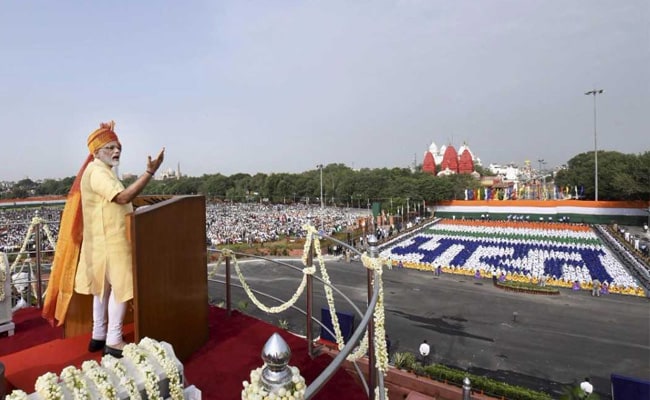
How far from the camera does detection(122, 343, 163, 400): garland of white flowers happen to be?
2379mm

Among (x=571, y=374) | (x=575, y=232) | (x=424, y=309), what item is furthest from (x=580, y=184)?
(x=571, y=374)

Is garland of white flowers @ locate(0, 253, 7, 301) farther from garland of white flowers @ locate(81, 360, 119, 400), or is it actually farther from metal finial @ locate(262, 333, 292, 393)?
metal finial @ locate(262, 333, 292, 393)

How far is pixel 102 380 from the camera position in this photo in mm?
2252

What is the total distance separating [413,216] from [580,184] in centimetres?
2302

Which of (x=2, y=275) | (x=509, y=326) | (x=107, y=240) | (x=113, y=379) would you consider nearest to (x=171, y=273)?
(x=107, y=240)

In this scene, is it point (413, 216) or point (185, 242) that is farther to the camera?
point (413, 216)

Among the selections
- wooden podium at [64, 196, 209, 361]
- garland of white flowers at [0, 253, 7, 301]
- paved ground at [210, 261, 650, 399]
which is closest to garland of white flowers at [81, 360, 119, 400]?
Result: wooden podium at [64, 196, 209, 361]

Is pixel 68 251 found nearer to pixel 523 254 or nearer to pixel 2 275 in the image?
pixel 2 275

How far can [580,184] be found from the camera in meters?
50.6

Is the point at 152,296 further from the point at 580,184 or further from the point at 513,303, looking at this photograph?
the point at 580,184

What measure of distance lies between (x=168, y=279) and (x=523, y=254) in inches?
1025

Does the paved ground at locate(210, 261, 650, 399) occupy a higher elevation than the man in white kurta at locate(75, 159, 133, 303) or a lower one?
lower

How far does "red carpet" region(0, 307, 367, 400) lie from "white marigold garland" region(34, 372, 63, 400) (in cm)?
136

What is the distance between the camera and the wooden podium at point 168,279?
11.3 feet
